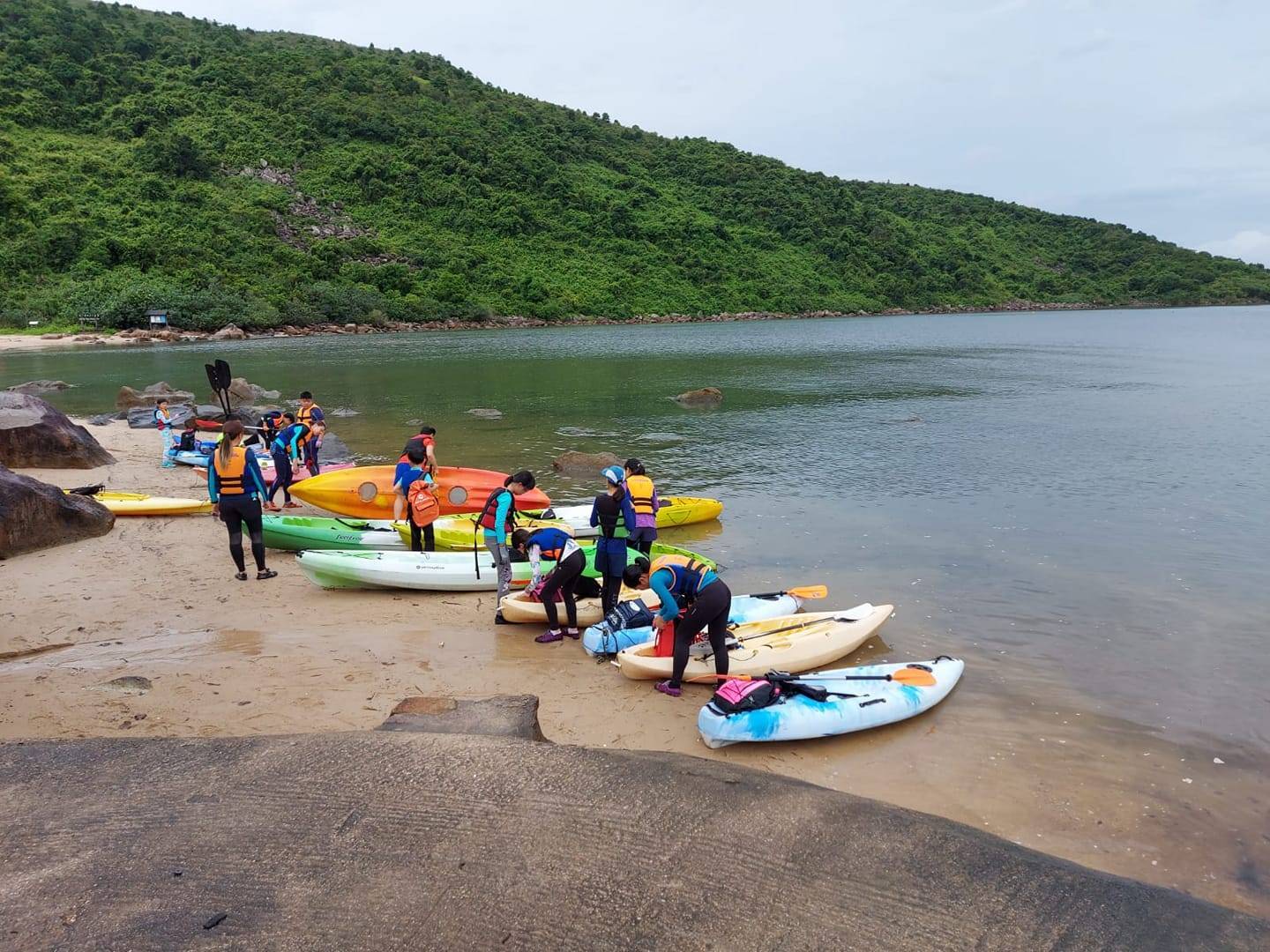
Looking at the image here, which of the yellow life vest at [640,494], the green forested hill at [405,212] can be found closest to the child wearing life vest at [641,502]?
the yellow life vest at [640,494]

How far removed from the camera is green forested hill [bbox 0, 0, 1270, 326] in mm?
58594

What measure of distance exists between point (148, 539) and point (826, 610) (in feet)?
29.2

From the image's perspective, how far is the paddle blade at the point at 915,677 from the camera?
22.5 ft

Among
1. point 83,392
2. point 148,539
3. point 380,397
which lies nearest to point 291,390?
point 380,397

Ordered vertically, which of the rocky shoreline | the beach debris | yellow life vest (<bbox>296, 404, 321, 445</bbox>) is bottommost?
the beach debris

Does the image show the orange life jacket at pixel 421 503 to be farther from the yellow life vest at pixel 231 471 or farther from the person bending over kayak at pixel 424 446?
the yellow life vest at pixel 231 471

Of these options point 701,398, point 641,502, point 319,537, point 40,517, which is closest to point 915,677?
point 641,502

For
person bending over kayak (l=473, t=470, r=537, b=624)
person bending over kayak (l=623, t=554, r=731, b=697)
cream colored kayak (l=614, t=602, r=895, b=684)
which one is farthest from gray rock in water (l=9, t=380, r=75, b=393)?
person bending over kayak (l=623, t=554, r=731, b=697)

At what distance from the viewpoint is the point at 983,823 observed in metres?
5.30

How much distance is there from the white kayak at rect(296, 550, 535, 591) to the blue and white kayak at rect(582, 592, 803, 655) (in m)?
1.81

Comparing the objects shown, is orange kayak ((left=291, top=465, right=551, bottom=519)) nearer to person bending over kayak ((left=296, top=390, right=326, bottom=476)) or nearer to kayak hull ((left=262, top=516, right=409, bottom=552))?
kayak hull ((left=262, top=516, right=409, bottom=552))

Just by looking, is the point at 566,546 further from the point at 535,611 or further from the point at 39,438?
the point at 39,438

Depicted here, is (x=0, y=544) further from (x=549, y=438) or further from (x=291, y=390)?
(x=291, y=390)

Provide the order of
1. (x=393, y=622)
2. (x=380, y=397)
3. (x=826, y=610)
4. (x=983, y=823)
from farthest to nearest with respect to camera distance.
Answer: (x=380, y=397)
(x=826, y=610)
(x=393, y=622)
(x=983, y=823)
